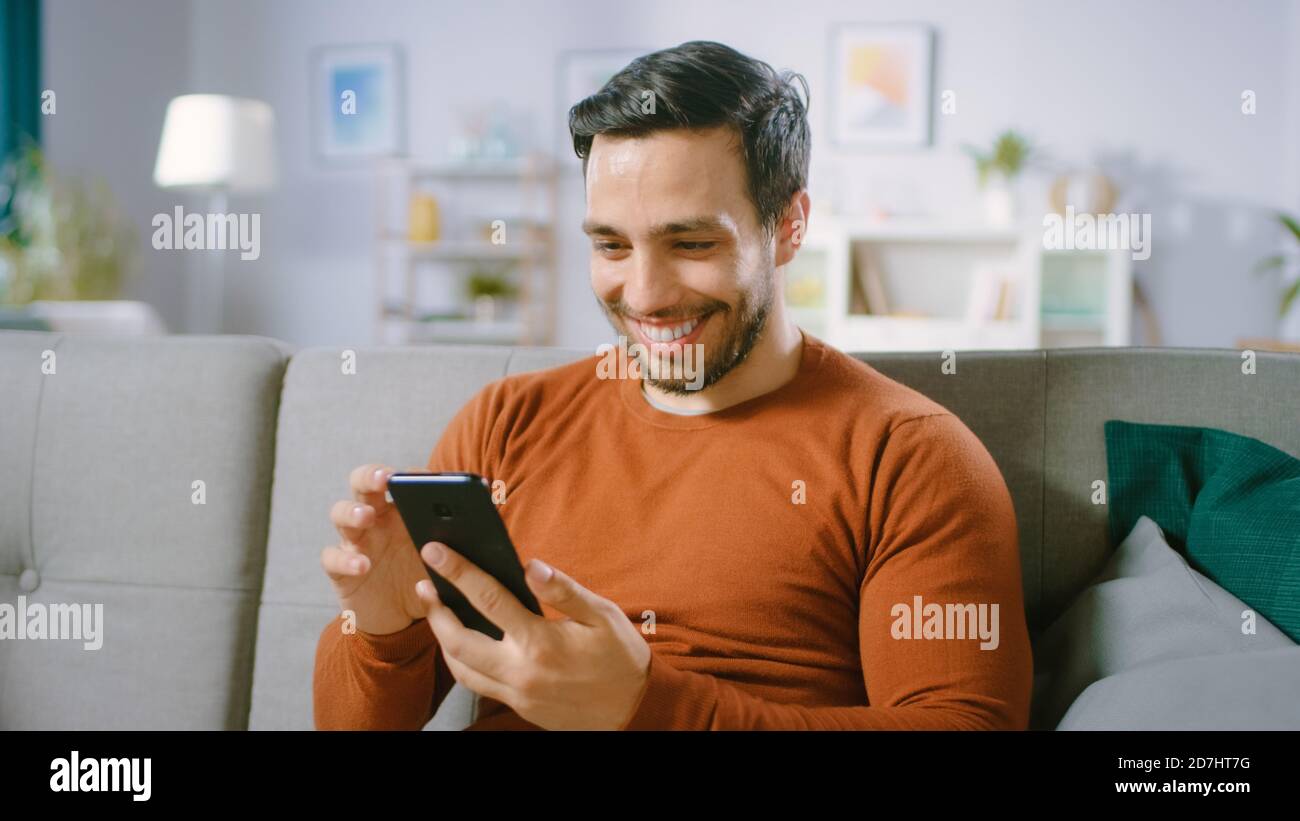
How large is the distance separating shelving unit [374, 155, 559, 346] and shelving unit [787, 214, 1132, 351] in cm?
116

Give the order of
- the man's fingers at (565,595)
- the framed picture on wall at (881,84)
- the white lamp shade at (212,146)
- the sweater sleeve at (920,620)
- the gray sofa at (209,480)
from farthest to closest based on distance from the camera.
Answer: the framed picture on wall at (881,84) < the white lamp shade at (212,146) < the gray sofa at (209,480) < the sweater sleeve at (920,620) < the man's fingers at (565,595)

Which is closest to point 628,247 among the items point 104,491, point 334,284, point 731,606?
point 731,606

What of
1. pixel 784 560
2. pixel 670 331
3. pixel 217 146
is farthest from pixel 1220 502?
pixel 217 146

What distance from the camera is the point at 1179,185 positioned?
4359 mm

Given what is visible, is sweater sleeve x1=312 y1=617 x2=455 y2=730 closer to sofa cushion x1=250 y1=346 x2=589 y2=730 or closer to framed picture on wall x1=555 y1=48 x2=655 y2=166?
sofa cushion x1=250 y1=346 x2=589 y2=730

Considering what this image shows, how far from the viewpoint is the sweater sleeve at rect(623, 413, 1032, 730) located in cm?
90

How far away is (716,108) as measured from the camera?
1070 millimetres

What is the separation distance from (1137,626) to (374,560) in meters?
0.71

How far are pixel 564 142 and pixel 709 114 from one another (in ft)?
12.9

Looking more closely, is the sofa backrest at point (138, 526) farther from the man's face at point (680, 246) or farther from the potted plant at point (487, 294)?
the potted plant at point (487, 294)

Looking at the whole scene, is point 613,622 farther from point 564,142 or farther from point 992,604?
point 564,142

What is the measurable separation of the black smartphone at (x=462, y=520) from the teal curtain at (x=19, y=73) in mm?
4145

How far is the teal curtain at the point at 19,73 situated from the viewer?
13.6 ft

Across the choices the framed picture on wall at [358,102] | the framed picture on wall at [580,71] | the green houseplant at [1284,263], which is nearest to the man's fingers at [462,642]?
the green houseplant at [1284,263]
